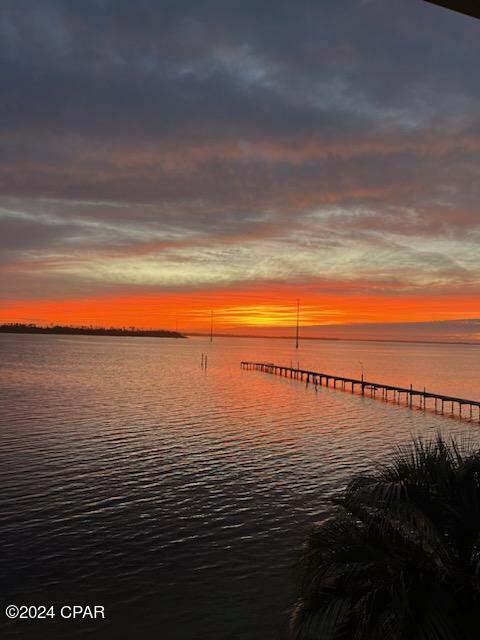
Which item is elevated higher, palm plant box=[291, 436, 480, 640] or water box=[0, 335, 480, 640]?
A: palm plant box=[291, 436, 480, 640]

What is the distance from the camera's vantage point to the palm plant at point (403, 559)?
6.12 meters

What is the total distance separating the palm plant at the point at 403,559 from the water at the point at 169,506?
9145 mm

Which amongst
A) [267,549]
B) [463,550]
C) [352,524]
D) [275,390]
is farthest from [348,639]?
[275,390]

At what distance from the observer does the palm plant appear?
241 inches

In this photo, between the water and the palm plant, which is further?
the water

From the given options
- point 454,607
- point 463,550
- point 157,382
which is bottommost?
point 157,382

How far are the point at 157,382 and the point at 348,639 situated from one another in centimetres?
8892

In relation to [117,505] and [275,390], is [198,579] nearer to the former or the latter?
[117,505]

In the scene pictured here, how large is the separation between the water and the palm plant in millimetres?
9145

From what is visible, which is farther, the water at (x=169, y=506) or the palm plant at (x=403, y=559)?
the water at (x=169, y=506)

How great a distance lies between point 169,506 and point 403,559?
19.7 m

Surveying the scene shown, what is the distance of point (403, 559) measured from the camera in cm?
664

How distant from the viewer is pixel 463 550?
22.0ft

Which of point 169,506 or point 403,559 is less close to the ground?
point 403,559
